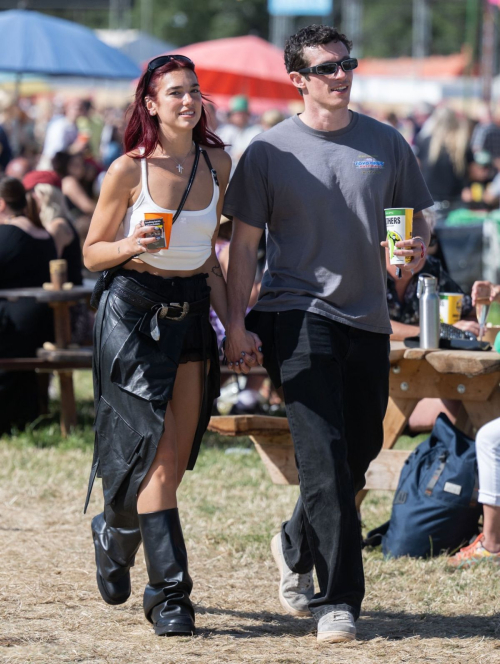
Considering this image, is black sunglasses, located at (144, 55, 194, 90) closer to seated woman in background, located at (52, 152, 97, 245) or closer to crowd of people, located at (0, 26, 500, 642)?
crowd of people, located at (0, 26, 500, 642)

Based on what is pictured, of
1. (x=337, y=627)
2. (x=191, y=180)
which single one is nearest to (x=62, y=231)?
(x=191, y=180)

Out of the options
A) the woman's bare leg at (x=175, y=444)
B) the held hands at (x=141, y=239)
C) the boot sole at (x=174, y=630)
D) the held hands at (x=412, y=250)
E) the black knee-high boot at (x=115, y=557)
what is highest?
the held hands at (x=141, y=239)

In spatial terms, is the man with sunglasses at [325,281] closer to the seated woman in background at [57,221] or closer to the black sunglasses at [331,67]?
the black sunglasses at [331,67]

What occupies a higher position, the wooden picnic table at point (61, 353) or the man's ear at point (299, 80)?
the man's ear at point (299, 80)

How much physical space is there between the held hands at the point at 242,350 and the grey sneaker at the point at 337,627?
880 millimetres

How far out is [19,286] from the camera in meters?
7.20

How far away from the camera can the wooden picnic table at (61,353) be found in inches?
265

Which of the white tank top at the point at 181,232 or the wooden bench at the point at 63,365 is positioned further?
the wooden bench at the point at 63,365

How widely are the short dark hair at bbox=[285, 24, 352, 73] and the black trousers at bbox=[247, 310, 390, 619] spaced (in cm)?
89

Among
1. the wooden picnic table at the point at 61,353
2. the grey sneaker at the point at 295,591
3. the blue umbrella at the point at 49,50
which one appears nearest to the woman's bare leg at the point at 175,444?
the grey sneaker at the point at 295,591

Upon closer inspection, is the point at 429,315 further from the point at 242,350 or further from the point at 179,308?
the point at 179,308

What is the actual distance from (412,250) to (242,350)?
0.67 m

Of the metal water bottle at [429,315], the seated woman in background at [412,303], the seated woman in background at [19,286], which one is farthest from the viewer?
the seated woman in background at [19,286]

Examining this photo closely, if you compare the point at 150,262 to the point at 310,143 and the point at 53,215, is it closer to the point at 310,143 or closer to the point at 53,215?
the point at 310,143
